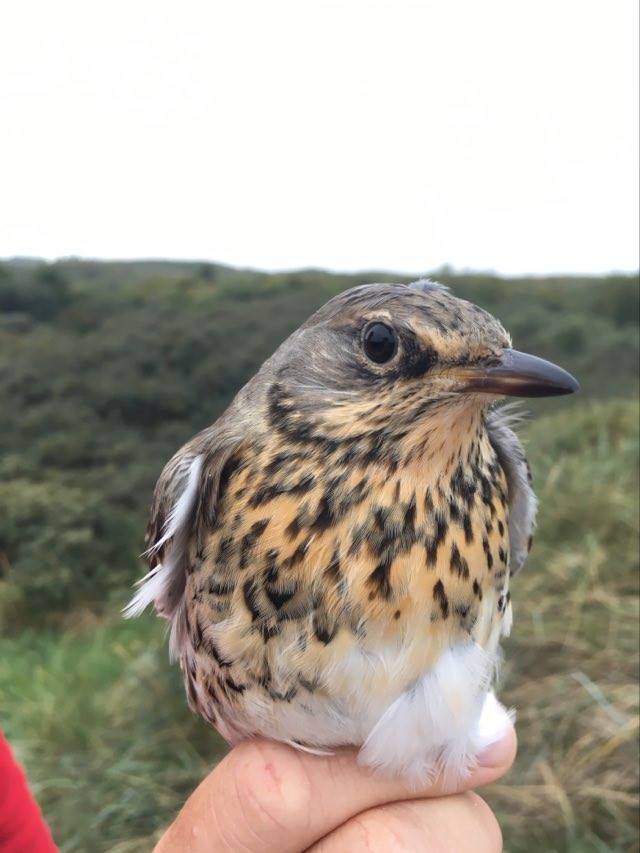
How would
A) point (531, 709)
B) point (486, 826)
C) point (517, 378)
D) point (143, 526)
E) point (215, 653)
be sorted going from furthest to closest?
point (143, 526) → point (531, 709) → point (486, 826) → point (215, 653) → point (517, 378)

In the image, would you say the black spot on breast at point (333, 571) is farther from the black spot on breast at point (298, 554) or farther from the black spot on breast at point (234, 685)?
the black spot on breast at point (234, 685)

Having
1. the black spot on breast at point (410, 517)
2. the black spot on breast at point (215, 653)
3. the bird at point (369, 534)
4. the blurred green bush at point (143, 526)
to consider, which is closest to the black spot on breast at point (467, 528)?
the bird at point (369, 534)

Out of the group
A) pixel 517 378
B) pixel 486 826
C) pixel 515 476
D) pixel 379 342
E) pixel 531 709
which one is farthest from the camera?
pixel 531 709

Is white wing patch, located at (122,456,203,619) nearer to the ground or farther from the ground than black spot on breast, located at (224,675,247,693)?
farther from the ground

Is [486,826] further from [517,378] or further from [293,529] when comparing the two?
[517,378]

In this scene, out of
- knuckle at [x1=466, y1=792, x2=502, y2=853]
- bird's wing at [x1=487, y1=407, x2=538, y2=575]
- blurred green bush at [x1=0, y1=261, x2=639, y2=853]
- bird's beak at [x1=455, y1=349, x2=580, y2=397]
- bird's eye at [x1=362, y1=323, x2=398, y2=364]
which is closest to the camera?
bird's beak at [x1=455, y1=349, x2=580, y2=397]

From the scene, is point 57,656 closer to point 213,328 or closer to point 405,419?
point 213,328

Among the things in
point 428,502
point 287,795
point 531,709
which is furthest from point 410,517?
point 531,709

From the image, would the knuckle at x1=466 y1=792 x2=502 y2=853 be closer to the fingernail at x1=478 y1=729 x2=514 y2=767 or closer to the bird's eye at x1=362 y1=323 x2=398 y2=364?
the fingernail at x1=478 y1=729 x2=514 y2=767

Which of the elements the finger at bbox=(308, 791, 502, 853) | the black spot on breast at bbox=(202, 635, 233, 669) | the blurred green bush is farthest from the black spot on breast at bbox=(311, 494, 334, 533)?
the blurred green bush
